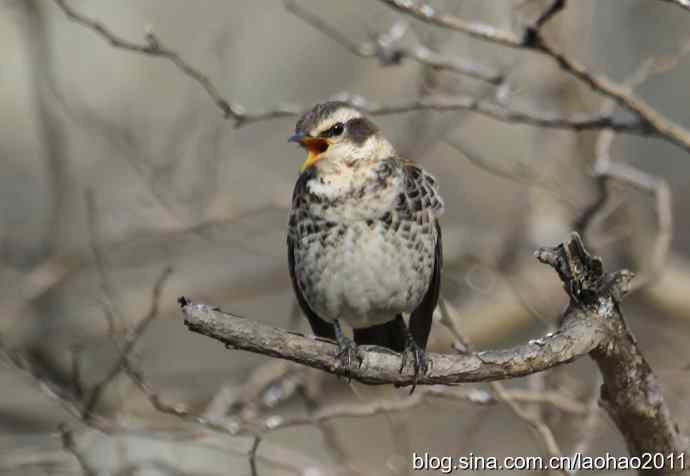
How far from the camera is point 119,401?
679cm

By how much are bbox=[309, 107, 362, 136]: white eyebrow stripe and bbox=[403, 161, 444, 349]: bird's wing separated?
0.34 meters

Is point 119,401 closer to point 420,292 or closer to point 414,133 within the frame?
point 420,292

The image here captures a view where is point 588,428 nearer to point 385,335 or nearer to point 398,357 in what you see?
point 385,335

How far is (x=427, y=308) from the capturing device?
220 inches

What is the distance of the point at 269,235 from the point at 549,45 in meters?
4.62

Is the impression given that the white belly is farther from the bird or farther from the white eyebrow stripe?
the white eyebrow stripe

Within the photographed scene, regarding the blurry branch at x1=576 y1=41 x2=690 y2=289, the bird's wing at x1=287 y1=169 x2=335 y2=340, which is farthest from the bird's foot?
the blurry branch at x1=576 y1=41 x2=690 y2=289

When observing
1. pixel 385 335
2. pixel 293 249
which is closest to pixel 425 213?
pixel 293 249

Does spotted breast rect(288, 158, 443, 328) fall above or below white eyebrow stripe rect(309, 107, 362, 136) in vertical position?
below

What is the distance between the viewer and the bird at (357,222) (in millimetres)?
5137

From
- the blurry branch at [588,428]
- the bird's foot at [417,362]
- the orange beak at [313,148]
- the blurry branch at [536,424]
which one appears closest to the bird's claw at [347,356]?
the bird's foot at [417,362]

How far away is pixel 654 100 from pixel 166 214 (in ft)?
17.4

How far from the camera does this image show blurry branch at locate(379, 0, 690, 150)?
5059 mm

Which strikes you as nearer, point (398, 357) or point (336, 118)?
point (398, 357)
